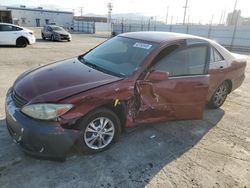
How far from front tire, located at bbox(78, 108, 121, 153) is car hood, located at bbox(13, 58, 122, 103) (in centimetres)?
37

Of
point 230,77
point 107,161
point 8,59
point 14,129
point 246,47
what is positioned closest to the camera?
point 14,129

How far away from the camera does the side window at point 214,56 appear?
181 inches

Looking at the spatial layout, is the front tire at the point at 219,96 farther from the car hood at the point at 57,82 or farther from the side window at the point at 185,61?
the car hood at the point at 57,82

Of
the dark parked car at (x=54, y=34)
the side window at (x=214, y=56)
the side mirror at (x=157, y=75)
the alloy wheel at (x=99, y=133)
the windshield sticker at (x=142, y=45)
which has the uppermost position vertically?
the windshield sticker at (x=142, y=45)

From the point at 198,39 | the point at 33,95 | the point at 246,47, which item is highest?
the point at 198,39

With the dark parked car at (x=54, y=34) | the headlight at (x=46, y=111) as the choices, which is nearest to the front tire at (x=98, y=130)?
the headlight at (x=46, y=111)

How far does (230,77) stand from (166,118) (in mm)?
2223

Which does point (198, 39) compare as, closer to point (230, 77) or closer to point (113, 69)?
point (230, 77)

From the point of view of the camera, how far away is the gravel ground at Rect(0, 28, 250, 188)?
9.17 feet

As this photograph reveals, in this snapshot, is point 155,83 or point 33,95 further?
point 155,83

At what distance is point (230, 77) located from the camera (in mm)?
5188

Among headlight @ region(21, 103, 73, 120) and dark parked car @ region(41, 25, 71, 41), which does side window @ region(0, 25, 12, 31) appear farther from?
headlight @ region(21, 103, 73, 120)

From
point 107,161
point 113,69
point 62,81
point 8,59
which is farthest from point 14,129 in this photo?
point 8,59

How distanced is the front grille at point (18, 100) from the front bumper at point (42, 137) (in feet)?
0.24
